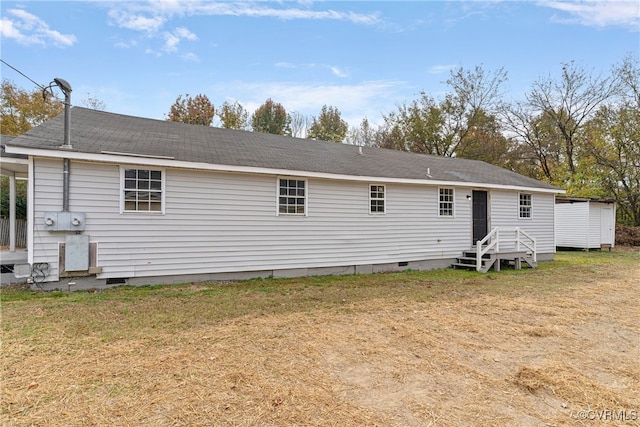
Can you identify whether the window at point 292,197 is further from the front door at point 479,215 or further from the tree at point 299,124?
the tree at point 299,124

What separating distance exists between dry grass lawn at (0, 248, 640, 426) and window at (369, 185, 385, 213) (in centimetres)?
384

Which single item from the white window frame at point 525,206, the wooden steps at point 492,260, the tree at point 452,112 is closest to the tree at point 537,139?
the tree at point 452,112

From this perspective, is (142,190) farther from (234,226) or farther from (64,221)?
(234,226)

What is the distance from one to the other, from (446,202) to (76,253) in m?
10.4

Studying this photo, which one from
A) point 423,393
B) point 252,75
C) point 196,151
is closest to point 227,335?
point 423,393

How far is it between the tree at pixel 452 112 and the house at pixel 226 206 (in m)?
15.6

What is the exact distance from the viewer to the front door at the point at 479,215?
11914 mm

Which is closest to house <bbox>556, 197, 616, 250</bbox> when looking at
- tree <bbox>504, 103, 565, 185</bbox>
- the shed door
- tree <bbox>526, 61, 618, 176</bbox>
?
the shed door

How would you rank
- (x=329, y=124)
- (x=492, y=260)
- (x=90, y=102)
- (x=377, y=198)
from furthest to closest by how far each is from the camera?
1. (x=329, y=124)
2. (x=90, y=102)
3. (x=492, y=260)
4. (x=377, y=198)

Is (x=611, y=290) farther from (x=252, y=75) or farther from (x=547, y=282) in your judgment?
(x=252, y=75)

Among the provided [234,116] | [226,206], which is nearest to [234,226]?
[226,206]

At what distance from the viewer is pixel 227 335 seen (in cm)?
442

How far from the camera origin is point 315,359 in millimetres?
3713

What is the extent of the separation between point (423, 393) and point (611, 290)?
24.3 ft
